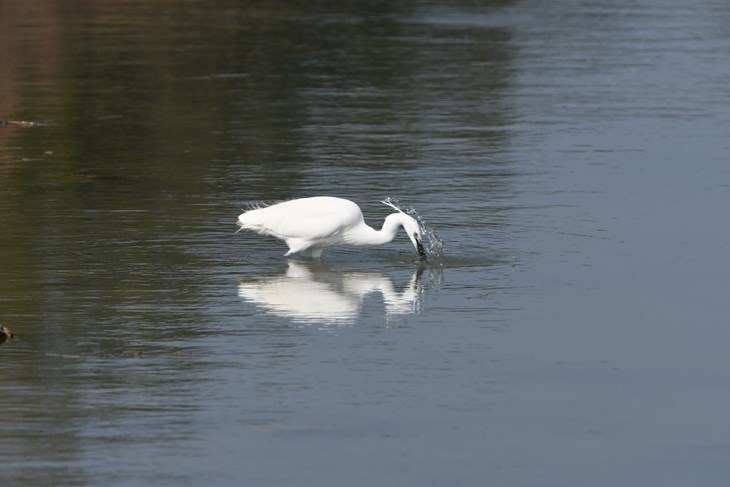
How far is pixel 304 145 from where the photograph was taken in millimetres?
20109

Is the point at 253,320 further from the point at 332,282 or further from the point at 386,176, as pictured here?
the point at 386,176

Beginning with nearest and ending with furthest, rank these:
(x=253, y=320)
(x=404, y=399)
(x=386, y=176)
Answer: (x=404, y=399) < (x=253, y=320) < (x=386, y=176)

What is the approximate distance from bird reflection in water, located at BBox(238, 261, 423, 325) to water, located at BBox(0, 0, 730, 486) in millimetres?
37

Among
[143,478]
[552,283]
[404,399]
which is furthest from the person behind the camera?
[552,283]

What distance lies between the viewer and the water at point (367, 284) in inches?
347

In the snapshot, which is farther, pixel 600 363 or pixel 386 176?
pixel 386 176

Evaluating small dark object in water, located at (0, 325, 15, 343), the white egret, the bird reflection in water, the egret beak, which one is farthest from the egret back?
small dark object in water, located at (0, 325, 15, 343)

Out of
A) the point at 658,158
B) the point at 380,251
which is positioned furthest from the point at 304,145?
the point at 380,251

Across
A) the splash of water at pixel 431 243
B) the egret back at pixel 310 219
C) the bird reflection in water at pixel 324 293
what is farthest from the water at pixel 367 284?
the egret back at pixel 310 219

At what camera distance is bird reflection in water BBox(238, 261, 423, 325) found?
11789mm

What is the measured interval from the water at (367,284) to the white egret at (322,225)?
9.1 inches

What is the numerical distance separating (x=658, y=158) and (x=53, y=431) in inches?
468

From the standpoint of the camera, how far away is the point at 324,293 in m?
12.5

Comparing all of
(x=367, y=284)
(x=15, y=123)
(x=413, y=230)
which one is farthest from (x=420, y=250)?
(x=15, y=123)
